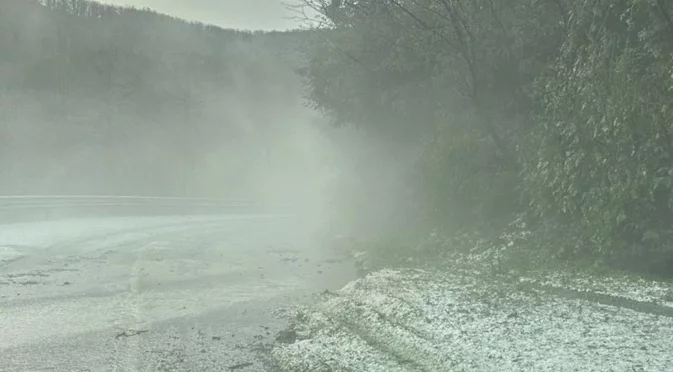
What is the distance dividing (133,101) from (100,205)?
75.5ft

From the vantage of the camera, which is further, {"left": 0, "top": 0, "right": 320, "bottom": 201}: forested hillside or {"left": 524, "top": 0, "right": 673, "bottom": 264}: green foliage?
{"left": 0, "top": 0, "right": 320, "bottom": 201}: forested hillside

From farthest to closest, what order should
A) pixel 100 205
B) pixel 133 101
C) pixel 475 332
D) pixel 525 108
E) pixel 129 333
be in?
pixel 133 101, pixel 100 205, pixel 525 108, pixel 129 333, pixel 475 332

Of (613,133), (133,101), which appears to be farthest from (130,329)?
(133,101)

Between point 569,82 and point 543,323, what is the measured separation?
17.7 ft

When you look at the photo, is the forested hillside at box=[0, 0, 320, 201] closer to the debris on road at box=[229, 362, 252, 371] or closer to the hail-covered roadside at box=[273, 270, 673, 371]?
the hail-covered roadside at box=[273, 270, 673, 371]

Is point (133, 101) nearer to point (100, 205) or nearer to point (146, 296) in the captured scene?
point (100, 205)

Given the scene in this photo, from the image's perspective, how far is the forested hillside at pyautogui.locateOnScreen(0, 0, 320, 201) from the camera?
44625 millimetres

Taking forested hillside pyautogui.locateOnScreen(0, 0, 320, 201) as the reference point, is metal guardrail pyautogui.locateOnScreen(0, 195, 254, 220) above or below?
below

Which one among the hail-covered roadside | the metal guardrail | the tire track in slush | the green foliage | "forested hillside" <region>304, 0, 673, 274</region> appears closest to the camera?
the hail-covered roadside

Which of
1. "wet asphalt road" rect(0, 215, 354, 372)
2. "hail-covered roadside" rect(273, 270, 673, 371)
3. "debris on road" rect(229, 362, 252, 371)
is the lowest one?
"wet asphalt road" rect(0, 215, 354, 372)

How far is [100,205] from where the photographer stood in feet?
104

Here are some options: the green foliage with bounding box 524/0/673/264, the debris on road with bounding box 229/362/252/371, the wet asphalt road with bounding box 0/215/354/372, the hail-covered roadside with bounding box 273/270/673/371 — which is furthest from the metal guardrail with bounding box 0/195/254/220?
the debris on road with bounding box 229/362/252/371

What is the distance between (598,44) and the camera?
38.2 feet

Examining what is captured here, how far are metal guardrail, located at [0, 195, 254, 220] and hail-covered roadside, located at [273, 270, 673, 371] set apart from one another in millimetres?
18666
